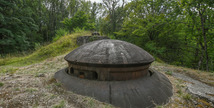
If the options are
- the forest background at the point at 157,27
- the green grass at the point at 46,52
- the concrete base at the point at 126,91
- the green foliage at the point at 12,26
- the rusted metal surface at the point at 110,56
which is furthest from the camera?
the green foliage at the point at 12,26

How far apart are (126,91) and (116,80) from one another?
0.44 metres

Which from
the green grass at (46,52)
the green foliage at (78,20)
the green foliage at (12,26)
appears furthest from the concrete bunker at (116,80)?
the green foliage at (78,20)

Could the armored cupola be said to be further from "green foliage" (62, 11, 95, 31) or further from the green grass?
"green foliage" (62, 11, 95, 31)

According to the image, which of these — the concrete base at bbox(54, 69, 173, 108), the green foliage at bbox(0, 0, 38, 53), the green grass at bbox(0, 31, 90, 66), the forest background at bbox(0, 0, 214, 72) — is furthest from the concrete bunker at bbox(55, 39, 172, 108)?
the green foliage at bbox(0, 0, 38, 53)

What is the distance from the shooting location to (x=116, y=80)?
2900mm

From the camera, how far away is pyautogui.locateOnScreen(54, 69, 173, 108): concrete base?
2436 mm

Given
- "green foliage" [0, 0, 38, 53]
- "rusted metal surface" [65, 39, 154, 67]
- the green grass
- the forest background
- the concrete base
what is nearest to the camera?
the concrete base

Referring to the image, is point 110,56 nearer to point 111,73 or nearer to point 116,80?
point 111,73

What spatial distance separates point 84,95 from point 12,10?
16.4 m

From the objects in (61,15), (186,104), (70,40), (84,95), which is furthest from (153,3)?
(61,15)

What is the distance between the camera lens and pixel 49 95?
2672 millimetres

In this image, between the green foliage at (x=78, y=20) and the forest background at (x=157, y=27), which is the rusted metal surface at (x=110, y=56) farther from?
the green foliage at (x=78, y=20)

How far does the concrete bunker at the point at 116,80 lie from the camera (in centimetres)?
251

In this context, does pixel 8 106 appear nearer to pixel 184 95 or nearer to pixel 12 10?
pixel 184 95
